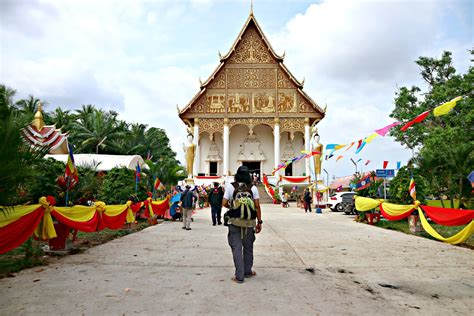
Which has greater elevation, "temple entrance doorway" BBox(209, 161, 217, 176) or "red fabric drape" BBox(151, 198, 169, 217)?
"temple entrance doorway" BBox(209, 161, 217, 176)

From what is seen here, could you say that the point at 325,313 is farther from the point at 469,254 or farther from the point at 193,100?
the point at 193,100

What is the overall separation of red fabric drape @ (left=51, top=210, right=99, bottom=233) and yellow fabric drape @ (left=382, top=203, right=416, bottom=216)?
8.10m

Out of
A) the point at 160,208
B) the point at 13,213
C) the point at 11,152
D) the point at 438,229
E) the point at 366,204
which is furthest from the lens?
the point at 160,208

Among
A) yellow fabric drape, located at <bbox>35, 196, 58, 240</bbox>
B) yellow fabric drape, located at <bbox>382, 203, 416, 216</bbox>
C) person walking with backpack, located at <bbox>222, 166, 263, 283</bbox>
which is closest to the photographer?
person walking with backpack, located at <bbox>222, 166, 263, 283</bbox>

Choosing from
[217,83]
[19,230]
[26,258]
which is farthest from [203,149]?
[19,230]

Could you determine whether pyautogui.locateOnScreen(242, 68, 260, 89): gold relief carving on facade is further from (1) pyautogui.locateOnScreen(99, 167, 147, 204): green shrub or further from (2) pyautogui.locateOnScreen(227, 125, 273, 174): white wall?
(1) pyautogui.locateOnScreen(99, 167, 147, 204): green shrub

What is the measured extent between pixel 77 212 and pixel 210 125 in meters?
24.7

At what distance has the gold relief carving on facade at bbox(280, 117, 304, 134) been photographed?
30234 mm

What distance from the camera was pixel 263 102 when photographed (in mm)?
30328

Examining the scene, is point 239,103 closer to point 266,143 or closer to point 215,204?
point 266,143

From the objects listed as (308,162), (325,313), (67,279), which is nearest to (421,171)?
(325,313)

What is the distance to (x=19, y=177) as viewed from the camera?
405 cm

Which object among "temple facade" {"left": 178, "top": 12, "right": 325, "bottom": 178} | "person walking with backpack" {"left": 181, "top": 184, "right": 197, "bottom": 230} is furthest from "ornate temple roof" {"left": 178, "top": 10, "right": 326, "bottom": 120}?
"person walking with backpack" {"left": 181, "top": 184, "right": 197, "bottom": 230}

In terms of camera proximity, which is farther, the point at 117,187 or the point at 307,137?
the point at 307,137
